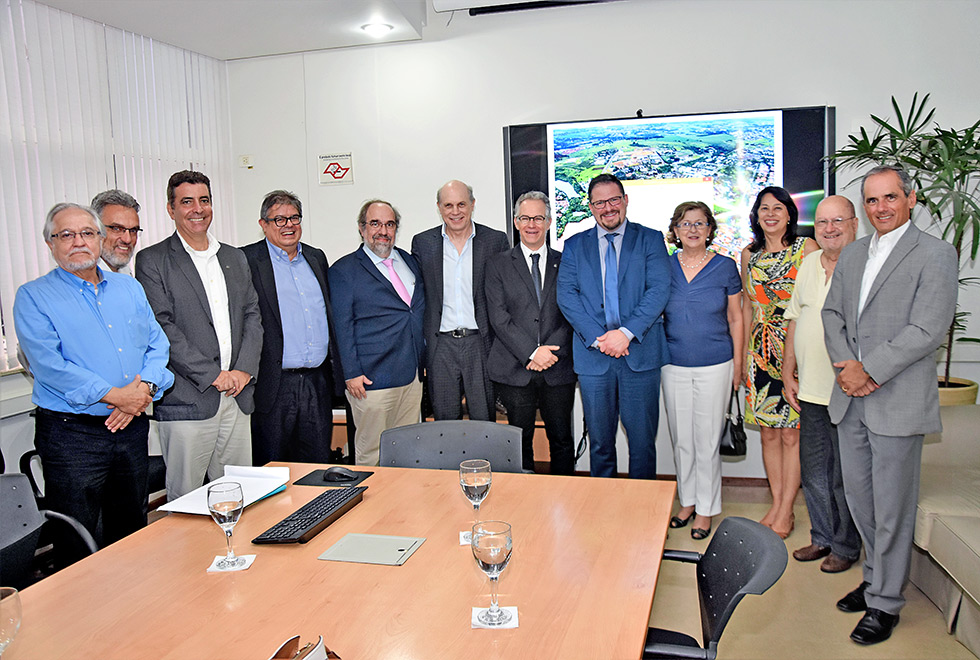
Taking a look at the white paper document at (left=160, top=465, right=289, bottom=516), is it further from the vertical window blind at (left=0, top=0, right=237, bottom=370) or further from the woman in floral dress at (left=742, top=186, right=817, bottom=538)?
the woman in floral dress at (left=742, top=186, right=817, bottom=538)

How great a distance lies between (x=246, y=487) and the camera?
90.1 inches

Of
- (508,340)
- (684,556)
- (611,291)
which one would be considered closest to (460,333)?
(508,340)

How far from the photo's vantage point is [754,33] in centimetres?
458

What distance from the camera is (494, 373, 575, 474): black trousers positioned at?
391 centimetres

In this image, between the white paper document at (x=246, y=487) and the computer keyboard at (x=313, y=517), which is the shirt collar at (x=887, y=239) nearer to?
the computer keyboard at (x=313, y=517)

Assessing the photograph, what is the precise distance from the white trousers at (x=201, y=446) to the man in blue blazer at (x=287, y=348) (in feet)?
0.74

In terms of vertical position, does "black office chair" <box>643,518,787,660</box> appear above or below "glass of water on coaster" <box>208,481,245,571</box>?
below

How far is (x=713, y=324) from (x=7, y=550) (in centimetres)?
312

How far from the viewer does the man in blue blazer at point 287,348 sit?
12.3 ft

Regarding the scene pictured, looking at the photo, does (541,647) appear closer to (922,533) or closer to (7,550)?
(7,550)

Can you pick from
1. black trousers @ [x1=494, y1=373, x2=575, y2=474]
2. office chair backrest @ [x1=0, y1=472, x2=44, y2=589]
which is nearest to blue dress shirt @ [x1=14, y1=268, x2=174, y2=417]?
office chair backrest @ [x1=0, y1=472, x2=44, y2=589]

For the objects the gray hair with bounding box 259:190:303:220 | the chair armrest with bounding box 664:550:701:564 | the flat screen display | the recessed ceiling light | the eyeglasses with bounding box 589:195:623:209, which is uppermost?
the recessed ceiling light

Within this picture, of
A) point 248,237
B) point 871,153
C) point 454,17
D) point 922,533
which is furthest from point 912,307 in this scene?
point 248,237

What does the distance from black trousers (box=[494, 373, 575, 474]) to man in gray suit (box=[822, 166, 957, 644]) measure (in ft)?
4.52
